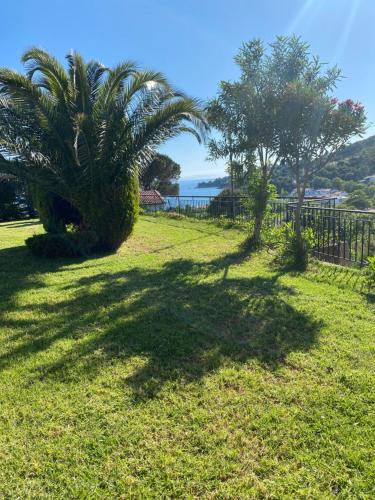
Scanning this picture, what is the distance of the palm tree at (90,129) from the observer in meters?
6.60

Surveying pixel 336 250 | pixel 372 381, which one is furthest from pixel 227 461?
pixel 336 250

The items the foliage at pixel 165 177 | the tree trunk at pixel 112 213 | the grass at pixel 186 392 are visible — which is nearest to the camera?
the grass at pixel 186 392

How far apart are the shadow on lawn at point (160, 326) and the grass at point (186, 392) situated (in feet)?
0.06

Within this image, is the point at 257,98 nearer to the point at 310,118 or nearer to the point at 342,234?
the point at 310,118

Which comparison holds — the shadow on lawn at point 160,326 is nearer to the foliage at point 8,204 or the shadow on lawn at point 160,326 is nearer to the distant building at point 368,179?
the foliage at point 8,204

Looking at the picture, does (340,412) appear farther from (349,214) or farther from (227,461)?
(349,214)

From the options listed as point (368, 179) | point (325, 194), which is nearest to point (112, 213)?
point (325, 194)

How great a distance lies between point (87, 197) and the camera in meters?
7.14

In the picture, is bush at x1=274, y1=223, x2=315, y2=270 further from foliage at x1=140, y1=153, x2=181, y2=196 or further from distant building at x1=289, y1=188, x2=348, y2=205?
foliage at x1=140, y1=153, x2=181, y2=196

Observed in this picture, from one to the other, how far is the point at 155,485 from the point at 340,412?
130 cm

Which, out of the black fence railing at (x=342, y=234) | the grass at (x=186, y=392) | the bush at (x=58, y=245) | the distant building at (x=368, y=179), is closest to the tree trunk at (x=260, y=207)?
the black fence railing at (x=342, y=234)

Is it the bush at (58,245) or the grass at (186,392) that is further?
the bush at (58,245)

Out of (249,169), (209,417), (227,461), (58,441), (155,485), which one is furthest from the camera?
(249,169)

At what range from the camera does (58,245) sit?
6.89m
